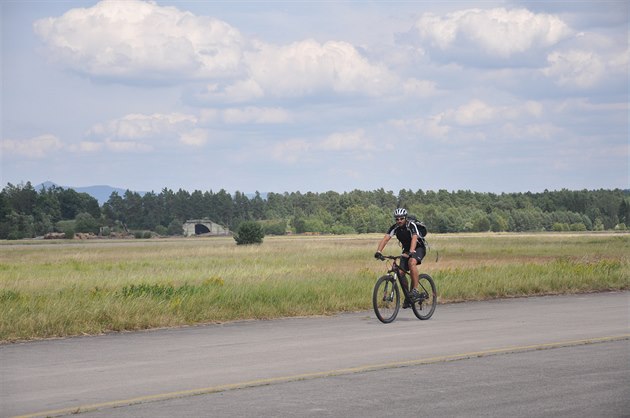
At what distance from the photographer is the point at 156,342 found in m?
14.8

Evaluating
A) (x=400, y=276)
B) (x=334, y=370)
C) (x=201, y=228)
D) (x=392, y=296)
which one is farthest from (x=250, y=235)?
(x=201, y=228)

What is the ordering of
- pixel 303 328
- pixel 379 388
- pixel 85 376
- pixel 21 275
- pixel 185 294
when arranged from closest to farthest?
1. pixel 379 388
2. pixel 85 376
3. pixel 303 328
4. pixel 185 294
5. pixel 21 275

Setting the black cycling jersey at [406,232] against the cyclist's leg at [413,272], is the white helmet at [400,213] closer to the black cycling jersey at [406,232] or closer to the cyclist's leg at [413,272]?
the black cycling jersey at [406,232]

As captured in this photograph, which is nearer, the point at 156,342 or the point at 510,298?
the point at 156,342

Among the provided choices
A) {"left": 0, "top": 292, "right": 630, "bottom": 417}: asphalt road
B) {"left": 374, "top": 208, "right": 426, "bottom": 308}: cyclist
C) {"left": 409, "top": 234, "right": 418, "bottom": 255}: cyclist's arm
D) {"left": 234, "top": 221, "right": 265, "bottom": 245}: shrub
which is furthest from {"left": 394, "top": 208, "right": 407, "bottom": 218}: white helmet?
{"left": 234, "top": 221, "right": 265, "bottom": 245}: shrub

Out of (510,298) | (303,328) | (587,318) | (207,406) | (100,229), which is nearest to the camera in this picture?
(207,406)

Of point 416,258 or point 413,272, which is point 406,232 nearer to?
point 416,258

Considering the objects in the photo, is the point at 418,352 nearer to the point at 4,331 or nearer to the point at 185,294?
the point at 4,331

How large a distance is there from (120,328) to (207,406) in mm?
7823

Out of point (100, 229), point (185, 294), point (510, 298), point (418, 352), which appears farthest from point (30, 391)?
point (100, 229)

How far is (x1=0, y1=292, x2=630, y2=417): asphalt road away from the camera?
9227 mm

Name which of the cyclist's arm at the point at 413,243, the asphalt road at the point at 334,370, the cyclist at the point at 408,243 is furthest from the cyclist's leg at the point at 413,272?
A: the asphalt road at the point at 334,370

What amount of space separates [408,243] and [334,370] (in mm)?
6698

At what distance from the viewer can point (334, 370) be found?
11.5 m
